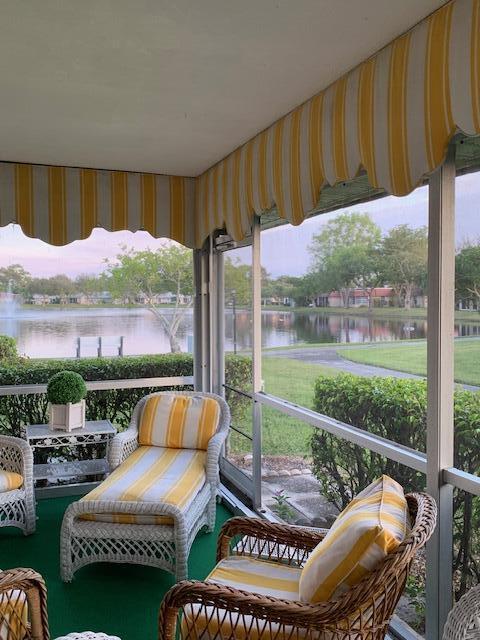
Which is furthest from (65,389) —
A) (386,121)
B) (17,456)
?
(386,121)

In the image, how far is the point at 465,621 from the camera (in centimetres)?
161

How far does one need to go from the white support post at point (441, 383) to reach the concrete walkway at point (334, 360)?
0.45 feet

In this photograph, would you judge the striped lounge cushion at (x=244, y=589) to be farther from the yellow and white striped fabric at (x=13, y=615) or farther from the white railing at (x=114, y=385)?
the white railing at (x=114, y=385)

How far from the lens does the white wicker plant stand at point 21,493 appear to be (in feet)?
12.0

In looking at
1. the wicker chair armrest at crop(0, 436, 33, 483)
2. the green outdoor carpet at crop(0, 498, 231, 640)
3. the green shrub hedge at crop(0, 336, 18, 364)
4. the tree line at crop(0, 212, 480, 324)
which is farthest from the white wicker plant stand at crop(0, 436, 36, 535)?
the tree line at crop(0, 212, 480, 324)

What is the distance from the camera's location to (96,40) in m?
2.29

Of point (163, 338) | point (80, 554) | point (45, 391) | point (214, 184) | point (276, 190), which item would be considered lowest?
point (80, 554)

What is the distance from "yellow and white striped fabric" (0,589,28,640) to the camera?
6.45 feet

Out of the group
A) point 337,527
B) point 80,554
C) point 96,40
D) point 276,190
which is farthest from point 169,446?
point 96,40

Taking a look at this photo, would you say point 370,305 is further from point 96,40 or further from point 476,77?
point 96,40

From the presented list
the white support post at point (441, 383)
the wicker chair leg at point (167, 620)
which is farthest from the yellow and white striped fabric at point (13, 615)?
the white support post at point (441, 383)

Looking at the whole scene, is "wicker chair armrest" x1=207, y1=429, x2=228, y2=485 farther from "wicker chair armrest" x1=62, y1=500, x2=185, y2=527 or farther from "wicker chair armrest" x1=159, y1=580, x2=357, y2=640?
"wicker chair armrest" x1=159, y1=580, x2=357, y2=640

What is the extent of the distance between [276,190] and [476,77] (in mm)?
1592

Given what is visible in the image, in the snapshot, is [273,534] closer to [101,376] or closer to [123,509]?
[123,509]
